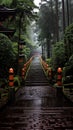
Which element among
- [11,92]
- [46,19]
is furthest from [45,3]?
[11,92]

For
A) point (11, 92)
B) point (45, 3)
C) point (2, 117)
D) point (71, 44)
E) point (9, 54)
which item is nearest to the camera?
point (2, 117)

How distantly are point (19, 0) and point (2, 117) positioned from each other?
19975mm

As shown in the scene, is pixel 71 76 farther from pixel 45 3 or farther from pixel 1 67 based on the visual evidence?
pixel 45 3

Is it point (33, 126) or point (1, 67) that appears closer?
point (33, 126)

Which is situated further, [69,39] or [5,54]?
[69,39]

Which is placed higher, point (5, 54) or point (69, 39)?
point (69, 39)

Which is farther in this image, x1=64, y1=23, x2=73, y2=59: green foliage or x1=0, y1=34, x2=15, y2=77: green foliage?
x1=64, y1=23, x2=73, y2=59: green foliage

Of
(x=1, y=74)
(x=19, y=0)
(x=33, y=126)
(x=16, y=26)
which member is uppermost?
(x=19, y=0)

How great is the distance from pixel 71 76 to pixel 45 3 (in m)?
36.0

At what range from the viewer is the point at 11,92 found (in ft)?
38.8

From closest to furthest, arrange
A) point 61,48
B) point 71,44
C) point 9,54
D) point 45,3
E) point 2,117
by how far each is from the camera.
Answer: point 2,117, point 9,54, point 71,44, point 61,48, point 45,3

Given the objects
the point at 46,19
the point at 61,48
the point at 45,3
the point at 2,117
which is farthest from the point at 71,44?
the point at 45,3

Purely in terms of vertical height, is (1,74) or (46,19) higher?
(46,19)

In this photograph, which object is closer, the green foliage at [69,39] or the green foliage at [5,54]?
the green foliage at [5,54]
